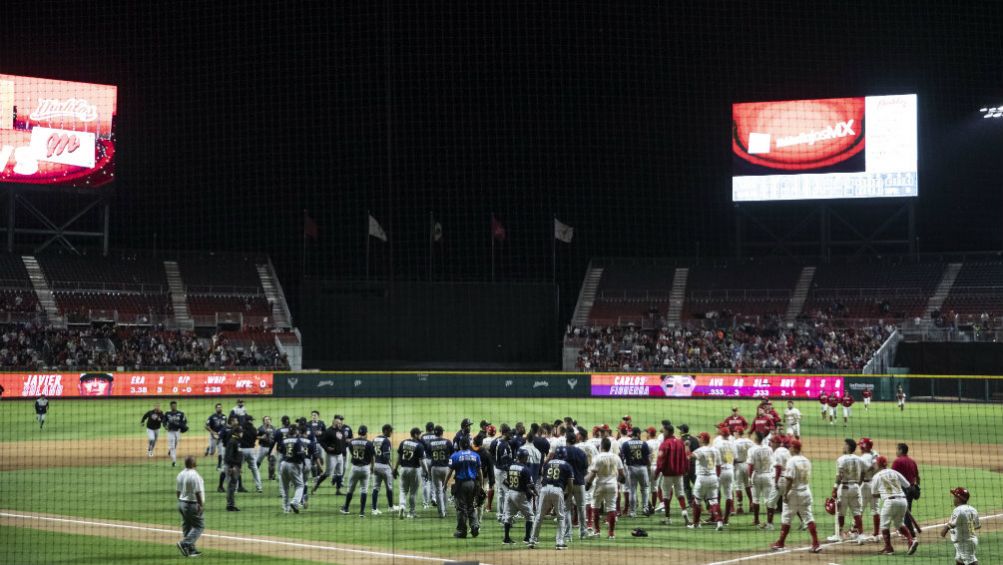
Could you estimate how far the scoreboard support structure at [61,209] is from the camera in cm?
4834

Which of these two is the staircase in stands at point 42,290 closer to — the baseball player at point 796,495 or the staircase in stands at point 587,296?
the staircase in stands at point 587,296

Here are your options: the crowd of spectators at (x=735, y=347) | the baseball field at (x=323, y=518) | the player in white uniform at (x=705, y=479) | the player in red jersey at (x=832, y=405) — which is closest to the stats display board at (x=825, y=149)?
the crowd of spectators at (x=735, y=347)

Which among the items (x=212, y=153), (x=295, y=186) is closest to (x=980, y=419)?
(x=295, y=186)

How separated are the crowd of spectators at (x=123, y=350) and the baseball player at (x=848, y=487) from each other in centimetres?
3403

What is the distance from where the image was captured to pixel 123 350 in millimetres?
44750

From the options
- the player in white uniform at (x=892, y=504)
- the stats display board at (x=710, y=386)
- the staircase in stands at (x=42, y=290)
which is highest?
the staircase in stands at (x=42, y=290)

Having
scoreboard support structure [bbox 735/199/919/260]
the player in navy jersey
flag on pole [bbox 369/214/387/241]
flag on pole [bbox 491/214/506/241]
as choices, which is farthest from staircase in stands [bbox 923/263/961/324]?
the player in navy jersey

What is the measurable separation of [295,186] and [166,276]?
28.7 feet

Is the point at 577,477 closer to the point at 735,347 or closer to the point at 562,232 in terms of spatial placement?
the point at 562,232

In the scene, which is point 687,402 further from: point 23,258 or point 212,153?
point 23,258

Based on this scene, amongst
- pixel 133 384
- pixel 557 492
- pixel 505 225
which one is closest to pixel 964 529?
pixel 557 492

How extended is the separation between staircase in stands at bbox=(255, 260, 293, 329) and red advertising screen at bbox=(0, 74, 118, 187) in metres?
10.5

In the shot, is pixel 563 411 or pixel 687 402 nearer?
pixel 563 411

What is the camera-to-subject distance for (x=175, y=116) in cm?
5188
